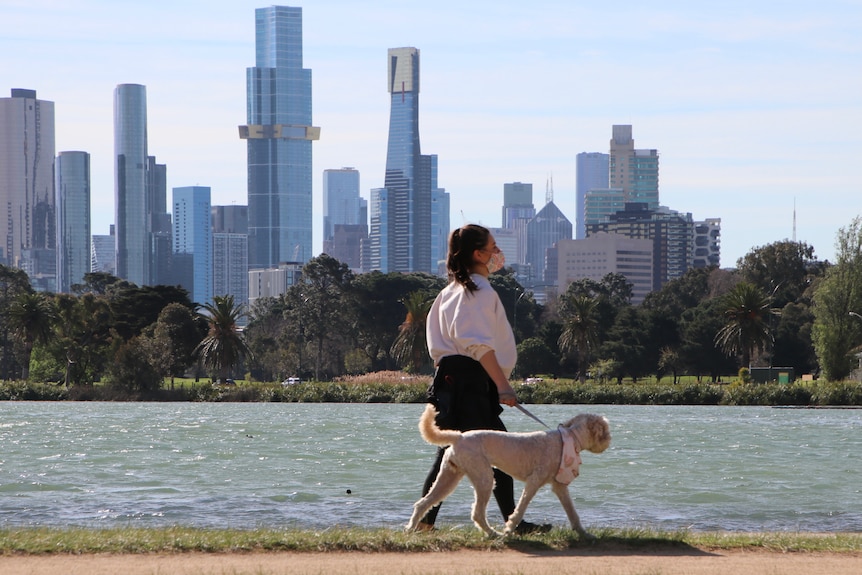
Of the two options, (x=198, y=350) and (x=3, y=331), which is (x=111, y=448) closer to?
(x=198, y=350)

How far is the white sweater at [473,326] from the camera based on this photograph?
8.13 metres

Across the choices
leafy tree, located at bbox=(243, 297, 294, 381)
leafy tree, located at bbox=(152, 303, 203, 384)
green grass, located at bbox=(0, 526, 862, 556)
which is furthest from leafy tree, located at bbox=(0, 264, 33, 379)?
green grass, located at bbox=(0, 526, 862, 556)

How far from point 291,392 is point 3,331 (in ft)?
98.9

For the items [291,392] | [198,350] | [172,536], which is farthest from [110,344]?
[172,536]

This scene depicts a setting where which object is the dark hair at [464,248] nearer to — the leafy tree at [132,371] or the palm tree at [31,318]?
the leafy tree at [132,371]

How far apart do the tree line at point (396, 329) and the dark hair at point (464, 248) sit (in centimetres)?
5176

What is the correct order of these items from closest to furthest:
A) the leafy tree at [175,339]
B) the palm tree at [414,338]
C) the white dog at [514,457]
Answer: the white dog at [514,457] → the leafy tree at [175,339] → the palm tree at [414,338]

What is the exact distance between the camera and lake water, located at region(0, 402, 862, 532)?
1312 cm

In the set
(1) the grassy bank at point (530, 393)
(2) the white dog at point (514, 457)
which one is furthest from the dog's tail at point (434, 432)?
(1) the grassy bank at point (530, 393)

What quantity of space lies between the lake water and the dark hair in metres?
4.10

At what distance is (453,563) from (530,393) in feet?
148

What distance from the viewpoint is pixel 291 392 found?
2208 inches

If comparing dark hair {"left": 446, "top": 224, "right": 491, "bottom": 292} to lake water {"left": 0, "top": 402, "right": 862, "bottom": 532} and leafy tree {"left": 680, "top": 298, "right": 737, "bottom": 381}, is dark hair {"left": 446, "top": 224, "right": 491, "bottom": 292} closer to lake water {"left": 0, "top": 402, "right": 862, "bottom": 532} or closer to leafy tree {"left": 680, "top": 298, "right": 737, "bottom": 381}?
lake water {"left": 0, "top": 402, "right": 862, "bottom": 532}

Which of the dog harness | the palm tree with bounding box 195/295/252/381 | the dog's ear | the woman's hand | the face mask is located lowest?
the palm tree with bounding box 195/295/252/381
